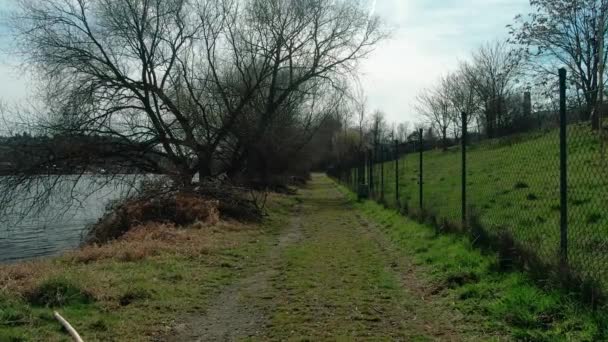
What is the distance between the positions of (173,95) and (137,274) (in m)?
17.0

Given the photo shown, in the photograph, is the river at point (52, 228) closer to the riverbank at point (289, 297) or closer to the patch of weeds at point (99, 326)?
the riverbank at point (289, 297)

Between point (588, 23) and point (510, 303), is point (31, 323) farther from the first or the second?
point (588, 23)

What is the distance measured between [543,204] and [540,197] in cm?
96

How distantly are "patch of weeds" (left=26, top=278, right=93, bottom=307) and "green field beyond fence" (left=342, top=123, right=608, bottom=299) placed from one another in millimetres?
5033

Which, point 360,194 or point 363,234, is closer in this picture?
point 363,234

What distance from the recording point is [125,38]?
22.2m

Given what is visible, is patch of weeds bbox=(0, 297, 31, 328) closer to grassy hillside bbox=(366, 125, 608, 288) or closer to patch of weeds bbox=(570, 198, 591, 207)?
grassy hillside bbox=(366, 125, 608, 288)

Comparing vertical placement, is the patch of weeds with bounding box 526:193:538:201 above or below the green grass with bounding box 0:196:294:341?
above

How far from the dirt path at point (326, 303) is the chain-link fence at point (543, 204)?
1.19 metres

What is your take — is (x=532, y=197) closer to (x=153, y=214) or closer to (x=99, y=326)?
(x=99, y=326)

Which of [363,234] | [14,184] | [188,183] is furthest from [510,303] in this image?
[14,184]

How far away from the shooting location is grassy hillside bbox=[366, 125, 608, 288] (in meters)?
6.43

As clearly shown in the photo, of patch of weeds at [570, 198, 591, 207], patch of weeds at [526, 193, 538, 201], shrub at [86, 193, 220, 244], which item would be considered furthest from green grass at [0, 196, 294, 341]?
patch of weeds at [570, 198, 591, 207]

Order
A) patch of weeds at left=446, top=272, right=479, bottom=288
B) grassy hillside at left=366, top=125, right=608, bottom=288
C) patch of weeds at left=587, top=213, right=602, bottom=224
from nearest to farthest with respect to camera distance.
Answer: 1. grassy hillside at left=366, top=125, right=608, bottom=288
2. patch of weeds at left=446, top=272, right=479, bottom=288
3. patch of weeds at left=587, top=213, right=602, bottom=224
